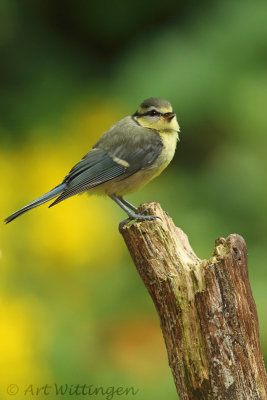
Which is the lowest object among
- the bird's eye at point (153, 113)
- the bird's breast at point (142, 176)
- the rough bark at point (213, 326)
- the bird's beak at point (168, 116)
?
the rough bark at point (213, 326)


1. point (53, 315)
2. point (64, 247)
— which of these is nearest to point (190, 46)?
point (64, 247)

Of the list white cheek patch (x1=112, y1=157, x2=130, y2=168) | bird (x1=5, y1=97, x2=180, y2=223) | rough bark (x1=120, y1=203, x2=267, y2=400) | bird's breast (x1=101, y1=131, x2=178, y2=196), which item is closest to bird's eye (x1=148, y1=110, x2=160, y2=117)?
bird (x1=5, y1=97, x2=180, y2=223)

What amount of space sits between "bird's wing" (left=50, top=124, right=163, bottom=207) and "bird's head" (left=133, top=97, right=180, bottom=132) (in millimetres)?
50

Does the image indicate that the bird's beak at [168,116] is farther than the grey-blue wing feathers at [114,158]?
Yes

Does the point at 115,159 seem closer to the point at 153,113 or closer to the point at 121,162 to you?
the point at 121,162

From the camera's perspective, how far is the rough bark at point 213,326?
7.41 feet

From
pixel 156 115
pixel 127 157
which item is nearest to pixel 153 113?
pixel 156 115

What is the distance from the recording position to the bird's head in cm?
329

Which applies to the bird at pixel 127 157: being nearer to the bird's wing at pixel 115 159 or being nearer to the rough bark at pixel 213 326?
the bird's wing at pixel 115 159

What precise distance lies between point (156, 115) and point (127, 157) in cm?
25

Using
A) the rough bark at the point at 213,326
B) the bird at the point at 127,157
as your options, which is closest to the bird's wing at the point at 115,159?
the bird at the point at 127,157

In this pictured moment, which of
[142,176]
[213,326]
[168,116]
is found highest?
[168,116]

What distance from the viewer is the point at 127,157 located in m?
3.24

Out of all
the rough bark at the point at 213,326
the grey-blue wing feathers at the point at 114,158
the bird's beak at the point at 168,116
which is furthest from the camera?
the bird's beak at the point at 168,116
